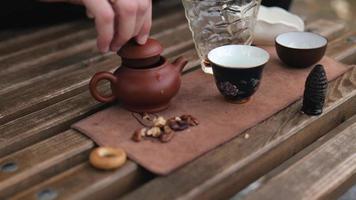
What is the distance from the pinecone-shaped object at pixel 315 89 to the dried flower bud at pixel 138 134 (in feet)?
0.89

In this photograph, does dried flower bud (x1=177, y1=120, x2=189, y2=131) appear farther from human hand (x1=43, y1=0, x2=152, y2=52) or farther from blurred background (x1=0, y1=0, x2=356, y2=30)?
blurred background (x1=0, y1=0, x2=356, y2=30)

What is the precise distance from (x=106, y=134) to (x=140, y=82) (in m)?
0.10

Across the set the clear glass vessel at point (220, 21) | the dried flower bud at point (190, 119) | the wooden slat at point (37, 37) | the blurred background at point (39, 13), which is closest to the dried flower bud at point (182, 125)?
the dried flower bud at point (190, 119)

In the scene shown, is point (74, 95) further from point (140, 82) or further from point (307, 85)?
point (307, 85)

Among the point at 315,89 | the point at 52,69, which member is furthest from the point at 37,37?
the point at 315,89

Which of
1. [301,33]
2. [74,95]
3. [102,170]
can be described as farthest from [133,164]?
[301,33]

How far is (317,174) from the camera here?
2.43 ft

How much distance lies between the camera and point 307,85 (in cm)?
86

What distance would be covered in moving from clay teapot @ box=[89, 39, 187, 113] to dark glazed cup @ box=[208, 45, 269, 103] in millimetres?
76

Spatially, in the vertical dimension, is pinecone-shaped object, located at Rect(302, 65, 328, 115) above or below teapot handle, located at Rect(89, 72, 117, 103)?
below

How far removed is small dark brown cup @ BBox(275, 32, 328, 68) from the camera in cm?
99

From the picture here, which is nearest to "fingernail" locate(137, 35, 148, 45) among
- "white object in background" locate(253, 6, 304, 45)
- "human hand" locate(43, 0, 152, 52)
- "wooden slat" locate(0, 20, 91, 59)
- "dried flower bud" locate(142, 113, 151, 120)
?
"human hand" locate(43, 0, 152, 52)

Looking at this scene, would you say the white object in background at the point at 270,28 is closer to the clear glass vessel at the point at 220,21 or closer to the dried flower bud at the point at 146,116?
the clear glass vessel at the point at 220,21

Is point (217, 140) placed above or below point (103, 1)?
below
